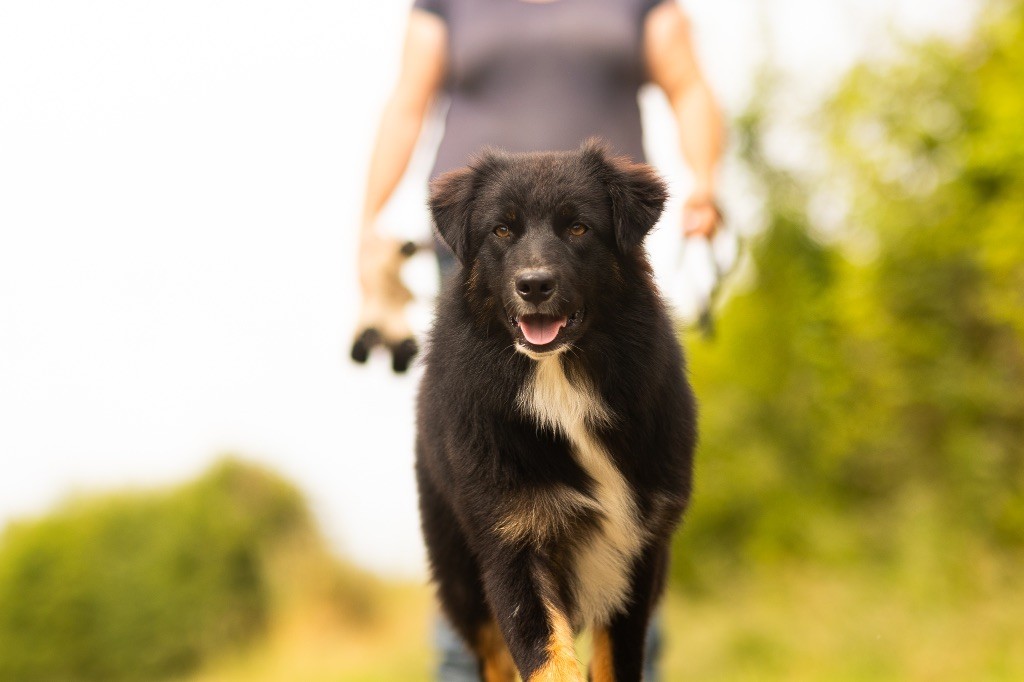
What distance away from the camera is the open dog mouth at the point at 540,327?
9.09 ft

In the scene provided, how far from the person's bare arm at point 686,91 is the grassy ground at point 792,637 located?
7.79 m

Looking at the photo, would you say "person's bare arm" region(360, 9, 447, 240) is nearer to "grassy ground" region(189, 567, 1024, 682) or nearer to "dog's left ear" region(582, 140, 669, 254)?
"dog's left ear" region(582, 140, 669, 254)

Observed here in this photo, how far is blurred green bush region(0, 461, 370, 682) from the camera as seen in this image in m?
21.0

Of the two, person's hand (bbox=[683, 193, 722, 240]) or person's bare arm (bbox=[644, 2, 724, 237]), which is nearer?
person's hand (bbox=[683, 193, 722, 240])

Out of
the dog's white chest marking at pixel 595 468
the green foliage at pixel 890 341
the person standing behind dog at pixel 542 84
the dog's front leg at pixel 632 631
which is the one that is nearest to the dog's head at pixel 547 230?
the dog's white chest marking at pixel 595 468

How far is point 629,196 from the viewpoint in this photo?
2904 millimetres

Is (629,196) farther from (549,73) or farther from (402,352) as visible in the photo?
(402,352)

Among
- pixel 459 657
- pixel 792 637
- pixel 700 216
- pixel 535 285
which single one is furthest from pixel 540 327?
pixel 792 637

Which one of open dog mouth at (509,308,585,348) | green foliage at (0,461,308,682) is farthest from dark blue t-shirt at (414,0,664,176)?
Result: green foliage at (0,461,308,682)

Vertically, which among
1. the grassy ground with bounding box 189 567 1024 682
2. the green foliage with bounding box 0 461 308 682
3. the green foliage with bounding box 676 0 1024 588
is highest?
the green foliage with bounding box 676 0 1024 588

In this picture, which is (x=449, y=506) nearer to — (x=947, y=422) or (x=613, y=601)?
(x=613, y=601)

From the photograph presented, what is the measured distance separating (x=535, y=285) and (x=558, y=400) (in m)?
0.45

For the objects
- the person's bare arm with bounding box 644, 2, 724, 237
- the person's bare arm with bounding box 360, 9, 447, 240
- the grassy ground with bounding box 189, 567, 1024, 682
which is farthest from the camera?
the grassy ground with bounding box 189, 567, 1024, 682

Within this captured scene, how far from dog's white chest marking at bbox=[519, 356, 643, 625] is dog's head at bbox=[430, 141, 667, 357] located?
20 centimetres
